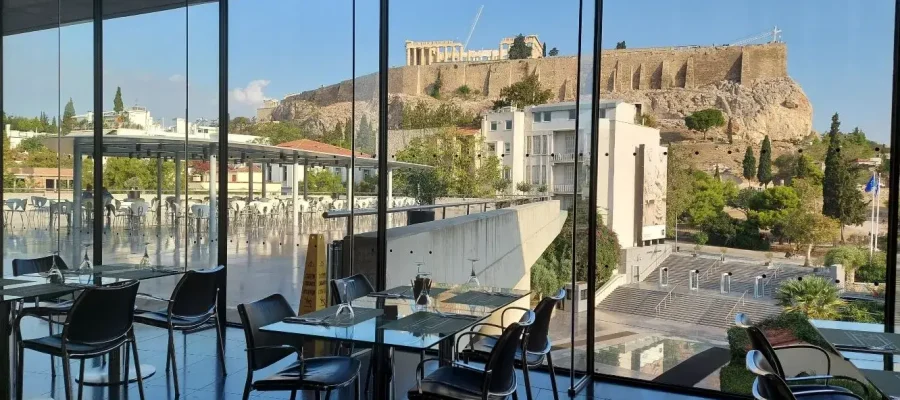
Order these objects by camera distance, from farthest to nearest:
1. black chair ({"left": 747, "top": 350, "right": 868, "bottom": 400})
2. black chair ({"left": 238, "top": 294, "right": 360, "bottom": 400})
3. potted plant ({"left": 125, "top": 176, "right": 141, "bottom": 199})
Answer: potted plant ({"left": 125, "top": 176, "right": 141, "bottom": 199})
black chair ({"left": 238, "top": 294, "right": 360, "bottom": 400})
black chair ({"left": 747, "top": 350, "right": 868, "bottom": 400})

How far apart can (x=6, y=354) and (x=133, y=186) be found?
2994mm

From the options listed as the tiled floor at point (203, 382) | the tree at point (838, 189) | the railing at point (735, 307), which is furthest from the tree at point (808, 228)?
the tiled floor at point (203, 382)

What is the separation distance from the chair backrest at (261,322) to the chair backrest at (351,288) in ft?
1.34

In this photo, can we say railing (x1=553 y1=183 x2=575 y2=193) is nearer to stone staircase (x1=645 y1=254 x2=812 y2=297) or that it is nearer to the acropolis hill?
the acropolis hill

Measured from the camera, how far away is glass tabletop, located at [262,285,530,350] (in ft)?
9.73

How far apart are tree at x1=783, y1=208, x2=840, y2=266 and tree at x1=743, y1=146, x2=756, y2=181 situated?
14.0 inches

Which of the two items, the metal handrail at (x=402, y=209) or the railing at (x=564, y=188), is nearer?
the railing at (x=564, y=188)

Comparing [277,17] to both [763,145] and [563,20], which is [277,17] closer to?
[563,20]

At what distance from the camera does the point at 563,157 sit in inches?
185

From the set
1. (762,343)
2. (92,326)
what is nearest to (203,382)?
(92,326)

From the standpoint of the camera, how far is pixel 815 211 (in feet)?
13.8

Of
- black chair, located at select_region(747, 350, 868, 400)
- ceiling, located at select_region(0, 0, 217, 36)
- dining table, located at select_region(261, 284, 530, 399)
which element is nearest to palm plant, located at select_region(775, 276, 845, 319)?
black chair, located at select_region(747, 350, 868, 400)

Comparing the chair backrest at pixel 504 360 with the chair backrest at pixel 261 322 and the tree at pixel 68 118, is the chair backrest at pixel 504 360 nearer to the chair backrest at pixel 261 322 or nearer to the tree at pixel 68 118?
the chair backrest at pixel 261 322

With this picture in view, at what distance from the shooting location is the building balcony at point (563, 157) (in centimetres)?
467
